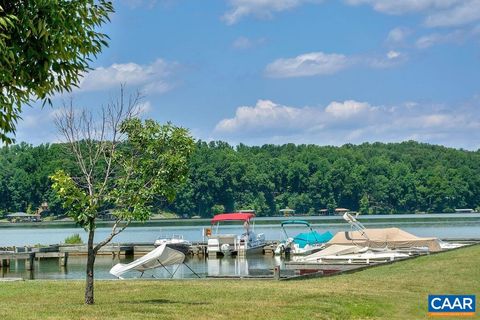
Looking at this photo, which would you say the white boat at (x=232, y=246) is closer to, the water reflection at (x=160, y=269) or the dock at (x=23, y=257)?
the water reflection at (x=160, y=269)

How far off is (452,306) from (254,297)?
16.6 ft

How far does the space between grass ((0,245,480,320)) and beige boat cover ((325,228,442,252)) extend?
20503mm

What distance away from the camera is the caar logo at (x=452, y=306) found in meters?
19.9

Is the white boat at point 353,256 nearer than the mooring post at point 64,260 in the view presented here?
Yes

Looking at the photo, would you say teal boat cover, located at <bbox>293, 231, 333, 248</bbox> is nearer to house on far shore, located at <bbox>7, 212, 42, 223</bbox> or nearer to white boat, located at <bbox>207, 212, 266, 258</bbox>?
white boat, located at <bbox>207, 212, 266, 258</bbox>

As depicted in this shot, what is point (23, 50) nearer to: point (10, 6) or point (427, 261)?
point (10, 6)

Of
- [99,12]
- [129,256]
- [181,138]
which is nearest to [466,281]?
[181,138]

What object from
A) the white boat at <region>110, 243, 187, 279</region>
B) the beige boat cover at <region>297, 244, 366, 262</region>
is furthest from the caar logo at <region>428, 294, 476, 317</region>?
the beige boat cover at <region>297, 244, 366, 262</region>

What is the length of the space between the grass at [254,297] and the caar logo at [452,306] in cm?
30

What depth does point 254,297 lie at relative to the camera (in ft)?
71.5

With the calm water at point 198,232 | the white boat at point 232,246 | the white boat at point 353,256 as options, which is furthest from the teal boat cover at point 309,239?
the calm water at point 198,232

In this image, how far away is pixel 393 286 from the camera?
82.1 feet

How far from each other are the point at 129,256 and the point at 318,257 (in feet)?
85.7

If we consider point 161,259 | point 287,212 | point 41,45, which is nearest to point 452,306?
point 41,45
